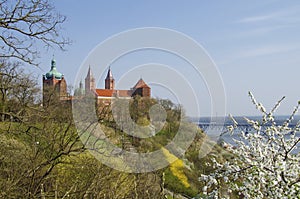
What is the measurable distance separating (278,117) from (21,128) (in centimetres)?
580

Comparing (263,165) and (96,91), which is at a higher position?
(96,91)

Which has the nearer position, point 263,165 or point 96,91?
point 263,165

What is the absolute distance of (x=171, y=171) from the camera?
20531mm

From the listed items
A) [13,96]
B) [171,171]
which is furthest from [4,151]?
[171,171]

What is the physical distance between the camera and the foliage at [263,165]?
3369 mm

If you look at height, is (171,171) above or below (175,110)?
below

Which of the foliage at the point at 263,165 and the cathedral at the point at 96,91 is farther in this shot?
the cathedral at the point at 96,91

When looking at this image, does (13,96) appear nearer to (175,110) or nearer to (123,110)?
(123,110)

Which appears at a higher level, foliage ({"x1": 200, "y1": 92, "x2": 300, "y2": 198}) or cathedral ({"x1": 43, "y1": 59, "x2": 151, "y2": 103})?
cathedral ({"x1": 43, "y1": 59, "x2": 151, "y2": 103})

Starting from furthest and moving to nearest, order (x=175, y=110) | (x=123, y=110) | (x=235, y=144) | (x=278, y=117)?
1. (x=175, y=110)
2. (x=123, y=110)
3. (x=278, y=117)
4. (x=235, y=144)

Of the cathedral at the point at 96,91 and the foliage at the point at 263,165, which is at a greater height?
the cathedral at the point at 96,91

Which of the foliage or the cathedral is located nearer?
the foliage

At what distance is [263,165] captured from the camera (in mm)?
3488

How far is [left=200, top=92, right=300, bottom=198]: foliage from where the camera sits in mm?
3369
